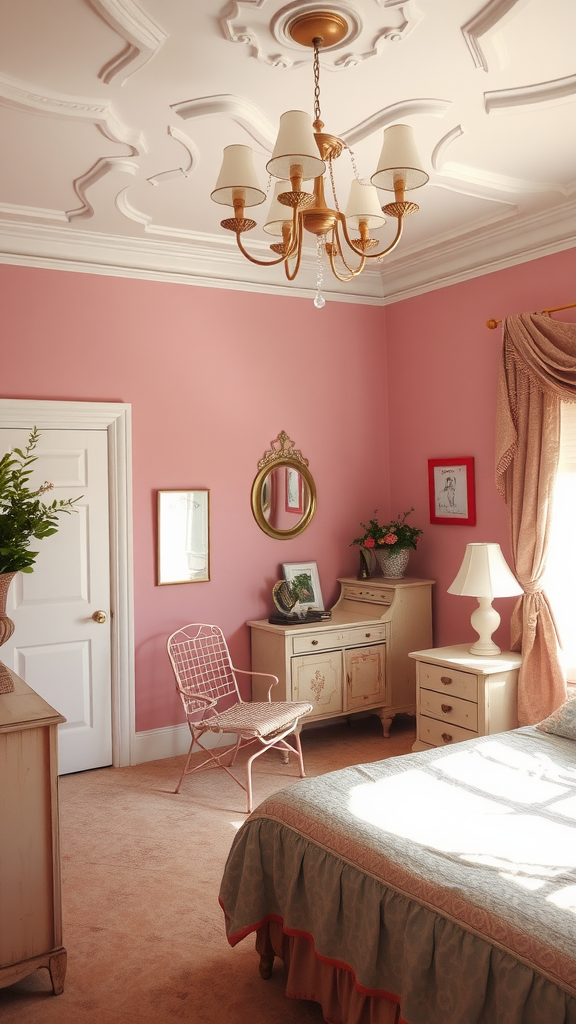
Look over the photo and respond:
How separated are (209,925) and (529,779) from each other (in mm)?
→ 1359

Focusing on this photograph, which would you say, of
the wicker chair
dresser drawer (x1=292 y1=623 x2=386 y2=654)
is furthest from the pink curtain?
the wicker chair

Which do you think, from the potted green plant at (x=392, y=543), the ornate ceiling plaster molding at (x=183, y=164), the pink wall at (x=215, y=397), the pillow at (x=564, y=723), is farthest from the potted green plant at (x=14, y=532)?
the potted green plant at (x=392, y=543)

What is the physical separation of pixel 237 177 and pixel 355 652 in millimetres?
3304

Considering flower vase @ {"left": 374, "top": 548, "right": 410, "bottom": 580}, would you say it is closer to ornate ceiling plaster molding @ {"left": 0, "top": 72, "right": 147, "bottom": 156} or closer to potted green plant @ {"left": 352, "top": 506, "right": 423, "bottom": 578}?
potted green plant @ {"left": 352, "top": 506, "right": 423, "bottom": 578}

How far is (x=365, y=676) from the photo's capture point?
517cm

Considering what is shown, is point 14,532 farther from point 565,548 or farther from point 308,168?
point 565,548

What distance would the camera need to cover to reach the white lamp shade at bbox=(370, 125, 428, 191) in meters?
2.51

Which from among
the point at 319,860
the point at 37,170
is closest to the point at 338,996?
the point at 319,860

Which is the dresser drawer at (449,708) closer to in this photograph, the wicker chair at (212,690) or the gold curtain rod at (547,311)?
the wicker chair at (212,690)

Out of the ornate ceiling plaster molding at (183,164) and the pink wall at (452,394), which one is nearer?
the ornate ceiling plaster molding at (183,164)

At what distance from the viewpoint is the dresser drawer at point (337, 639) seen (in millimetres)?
4918

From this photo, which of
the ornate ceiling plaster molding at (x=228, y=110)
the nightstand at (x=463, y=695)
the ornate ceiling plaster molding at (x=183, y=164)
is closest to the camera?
the ornate ceiling plaster molding at (x=228, y=110)

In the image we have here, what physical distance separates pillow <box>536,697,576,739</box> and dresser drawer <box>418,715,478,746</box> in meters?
0.78

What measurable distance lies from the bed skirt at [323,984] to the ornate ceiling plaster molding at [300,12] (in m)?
2.91
